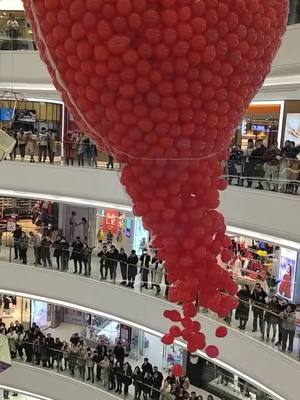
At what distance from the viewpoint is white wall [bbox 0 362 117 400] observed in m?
13.2

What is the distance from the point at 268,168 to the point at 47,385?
26.1 ft

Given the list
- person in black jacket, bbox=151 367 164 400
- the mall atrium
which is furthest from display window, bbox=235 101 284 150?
person in black jacket, bbox=151 367 164 400

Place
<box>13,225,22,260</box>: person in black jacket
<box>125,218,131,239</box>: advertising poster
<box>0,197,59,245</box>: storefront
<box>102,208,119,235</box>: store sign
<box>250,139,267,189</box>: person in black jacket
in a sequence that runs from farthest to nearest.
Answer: <box>0,197,59,245</box>: storefront, <box>102,208,119,235</box>: store sign, <box>125,218,131,239</box>: advertising poster, <box>13,225,22,260</box>: person in black jacket, <box>250,139,267,189</box>: person in black jacket

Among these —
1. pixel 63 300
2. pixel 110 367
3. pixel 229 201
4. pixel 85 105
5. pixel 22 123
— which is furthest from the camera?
pixel 22 123

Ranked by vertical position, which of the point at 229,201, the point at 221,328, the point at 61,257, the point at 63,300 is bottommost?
the point at 63,300

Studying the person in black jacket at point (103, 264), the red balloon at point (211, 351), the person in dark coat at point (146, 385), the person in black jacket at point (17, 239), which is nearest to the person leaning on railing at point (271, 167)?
the person in black jacket at point (103, 264)

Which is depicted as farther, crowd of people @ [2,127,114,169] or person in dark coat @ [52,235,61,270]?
person in dark coat @ [52,235,61,270]

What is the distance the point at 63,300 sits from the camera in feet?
45.7

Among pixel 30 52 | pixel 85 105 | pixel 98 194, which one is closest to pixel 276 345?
pixel 98 194

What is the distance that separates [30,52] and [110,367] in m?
7.50

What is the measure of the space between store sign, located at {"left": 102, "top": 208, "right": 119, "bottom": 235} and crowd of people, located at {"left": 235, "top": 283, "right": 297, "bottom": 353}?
7930 mm

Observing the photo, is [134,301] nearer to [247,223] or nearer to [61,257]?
[61,257]

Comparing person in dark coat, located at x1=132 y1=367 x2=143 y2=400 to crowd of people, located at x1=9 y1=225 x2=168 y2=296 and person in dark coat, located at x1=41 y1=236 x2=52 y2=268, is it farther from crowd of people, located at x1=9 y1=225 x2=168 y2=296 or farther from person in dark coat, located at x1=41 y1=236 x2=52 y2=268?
person in dark coat, located at x1=41 y1=236 x2=52 y2=268

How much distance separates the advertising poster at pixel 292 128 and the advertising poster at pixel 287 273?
9.05 ft
